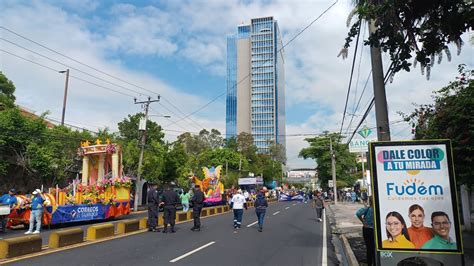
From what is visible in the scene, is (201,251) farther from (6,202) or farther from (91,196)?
(91,196)

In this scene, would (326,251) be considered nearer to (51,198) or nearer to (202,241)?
(202,241)

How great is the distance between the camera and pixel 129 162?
119 feet

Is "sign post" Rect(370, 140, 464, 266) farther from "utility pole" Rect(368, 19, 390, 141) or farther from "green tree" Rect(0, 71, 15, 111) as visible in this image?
"green tree" Rect(0, 71, 15, 111)

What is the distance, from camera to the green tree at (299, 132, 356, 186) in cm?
6203

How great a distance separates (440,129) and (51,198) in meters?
15.9

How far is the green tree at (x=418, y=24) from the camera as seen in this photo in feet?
21.5

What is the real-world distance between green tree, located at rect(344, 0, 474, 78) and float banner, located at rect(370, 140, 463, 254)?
1.69m

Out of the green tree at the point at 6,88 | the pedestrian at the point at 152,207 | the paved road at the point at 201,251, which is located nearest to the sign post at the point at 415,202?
the paved road at the point at 201,251

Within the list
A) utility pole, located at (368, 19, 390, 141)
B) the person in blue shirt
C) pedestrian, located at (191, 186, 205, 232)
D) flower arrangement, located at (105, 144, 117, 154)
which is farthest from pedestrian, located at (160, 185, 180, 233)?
flower arrangement, located at (105, 144, 117, 154)

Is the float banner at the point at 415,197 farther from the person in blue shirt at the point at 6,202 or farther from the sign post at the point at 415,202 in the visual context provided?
the person in blue shirt at the point at 6,202

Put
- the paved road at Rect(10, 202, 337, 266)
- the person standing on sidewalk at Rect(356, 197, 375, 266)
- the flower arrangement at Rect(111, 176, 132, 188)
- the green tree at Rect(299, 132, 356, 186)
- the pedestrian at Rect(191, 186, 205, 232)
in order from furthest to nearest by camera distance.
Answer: the green tree at Rect(299, 132, 356, 186) < the flower arrangement at Rect(111, 176, 132, 188) < the pedestrian at Rect(191, 186, 205, 232) < the paved road at Rect(10, 202, 337, 266) < the person standing on sidewalk at Rect(356, 197, 375, 266)

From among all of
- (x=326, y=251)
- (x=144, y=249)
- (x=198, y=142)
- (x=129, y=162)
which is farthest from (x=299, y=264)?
(x=198, y=142)

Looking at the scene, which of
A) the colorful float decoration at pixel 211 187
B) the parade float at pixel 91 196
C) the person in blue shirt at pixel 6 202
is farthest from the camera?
the colorful float decoration at pixel 211 187

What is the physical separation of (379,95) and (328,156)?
55.8 meters
